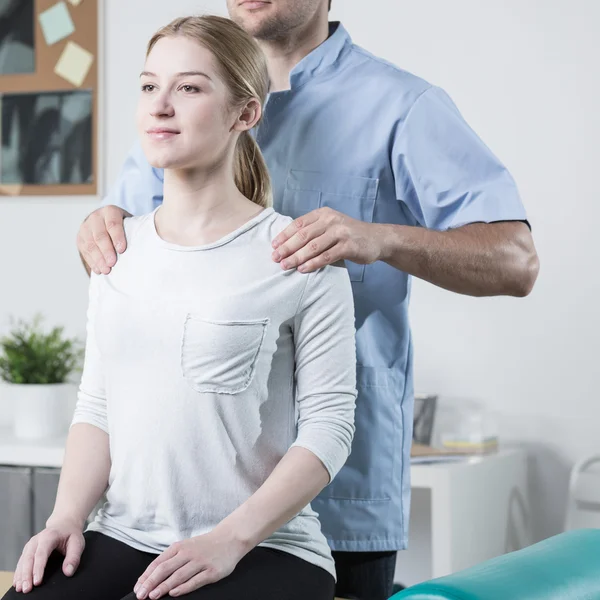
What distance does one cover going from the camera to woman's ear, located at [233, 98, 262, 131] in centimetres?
118

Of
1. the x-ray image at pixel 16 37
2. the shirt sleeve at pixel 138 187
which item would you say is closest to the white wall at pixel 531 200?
the x-ray image at pixel 16 37

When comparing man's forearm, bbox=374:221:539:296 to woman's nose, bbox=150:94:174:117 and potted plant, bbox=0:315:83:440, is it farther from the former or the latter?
potted plant, bbox=0:315:83:440

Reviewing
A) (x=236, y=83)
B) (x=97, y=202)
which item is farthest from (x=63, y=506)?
(x=97, y=202)

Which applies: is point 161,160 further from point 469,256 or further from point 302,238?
point 469,256

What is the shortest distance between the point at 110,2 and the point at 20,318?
94cm

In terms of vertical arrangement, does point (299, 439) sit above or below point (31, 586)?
above

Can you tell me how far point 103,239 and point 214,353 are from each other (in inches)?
9.7

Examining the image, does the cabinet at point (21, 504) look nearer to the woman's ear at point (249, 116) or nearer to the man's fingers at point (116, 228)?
the man's fingers at point (116, 228)

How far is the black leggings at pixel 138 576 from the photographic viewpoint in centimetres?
97

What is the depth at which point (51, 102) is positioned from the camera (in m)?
2.81

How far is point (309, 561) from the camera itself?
107 centimetres

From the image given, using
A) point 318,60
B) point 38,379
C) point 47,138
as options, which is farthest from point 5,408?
point 318,60

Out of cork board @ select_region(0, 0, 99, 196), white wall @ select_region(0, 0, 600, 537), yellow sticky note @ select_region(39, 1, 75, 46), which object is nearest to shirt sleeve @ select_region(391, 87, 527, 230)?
white wall @ select_region(0, 0, 600, 537)

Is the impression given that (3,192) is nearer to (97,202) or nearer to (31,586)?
(97,202)
